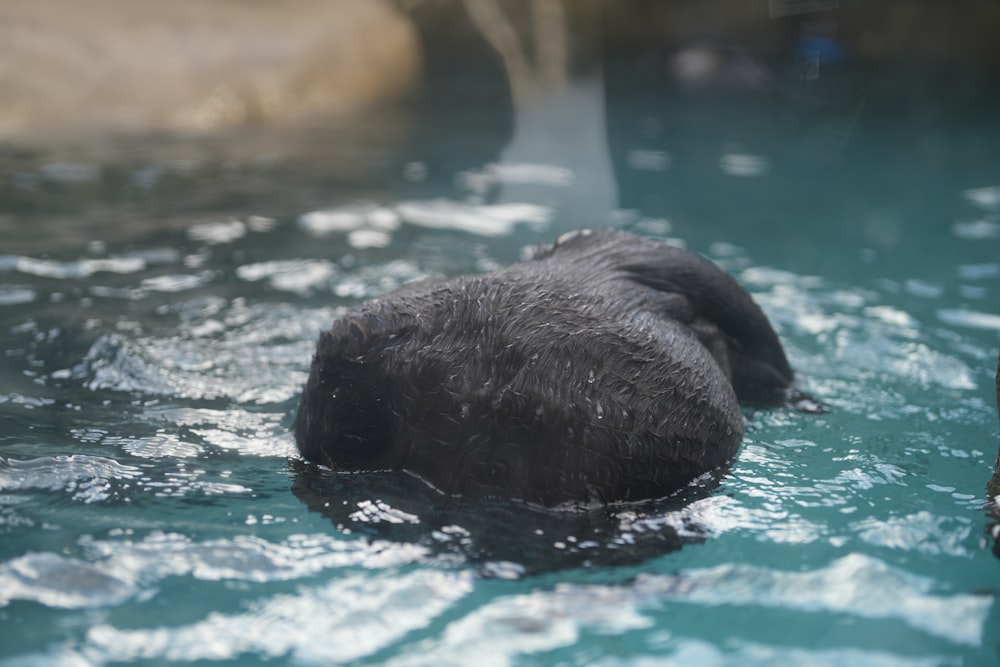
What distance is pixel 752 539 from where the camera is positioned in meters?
2.42

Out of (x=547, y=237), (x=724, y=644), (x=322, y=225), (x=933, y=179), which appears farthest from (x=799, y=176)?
(x=724, y=644)

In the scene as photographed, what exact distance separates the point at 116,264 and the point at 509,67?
6.83m

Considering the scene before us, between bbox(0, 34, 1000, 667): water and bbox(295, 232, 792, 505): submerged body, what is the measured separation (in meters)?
0.09

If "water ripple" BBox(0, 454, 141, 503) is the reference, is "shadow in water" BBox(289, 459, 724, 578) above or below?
below

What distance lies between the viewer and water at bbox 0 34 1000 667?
206cm

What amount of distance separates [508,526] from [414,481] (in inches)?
13.7

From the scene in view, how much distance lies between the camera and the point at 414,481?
266cm

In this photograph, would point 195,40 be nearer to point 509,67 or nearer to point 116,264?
Answer: point 509,67

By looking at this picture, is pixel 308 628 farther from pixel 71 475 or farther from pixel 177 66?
pixel 177 66

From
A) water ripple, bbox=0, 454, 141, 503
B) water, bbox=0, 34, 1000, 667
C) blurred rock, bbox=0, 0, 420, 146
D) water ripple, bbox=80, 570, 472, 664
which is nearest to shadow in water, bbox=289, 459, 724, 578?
water, bbox=0, 34, 1000, 667

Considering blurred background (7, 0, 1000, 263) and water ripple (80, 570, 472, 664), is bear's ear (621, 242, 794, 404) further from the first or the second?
blurred background (7, 0, 1000, 263)

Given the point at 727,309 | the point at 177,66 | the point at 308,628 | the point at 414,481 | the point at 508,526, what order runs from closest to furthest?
the point at 308,628, the point at 508,526, the point at 414,481, the point at 727,309, the point at 177,66

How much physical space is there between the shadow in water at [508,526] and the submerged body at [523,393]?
4 cm

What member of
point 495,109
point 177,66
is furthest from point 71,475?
point 495,109
